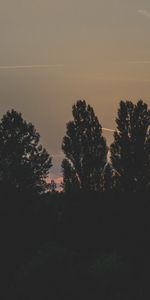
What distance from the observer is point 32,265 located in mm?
47719

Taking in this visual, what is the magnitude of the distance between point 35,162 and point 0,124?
8332 mm

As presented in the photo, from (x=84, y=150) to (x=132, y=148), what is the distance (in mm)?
5732

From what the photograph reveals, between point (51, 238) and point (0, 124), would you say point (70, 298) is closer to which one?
point (51, 238)

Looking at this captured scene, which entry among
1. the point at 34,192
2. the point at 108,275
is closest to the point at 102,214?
the point at 34,192

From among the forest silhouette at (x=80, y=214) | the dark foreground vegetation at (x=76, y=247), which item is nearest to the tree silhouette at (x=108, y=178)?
the forest silhouette at (x=80, y=214)

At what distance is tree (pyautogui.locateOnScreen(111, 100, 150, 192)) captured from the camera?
7831 centimetres

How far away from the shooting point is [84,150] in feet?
277

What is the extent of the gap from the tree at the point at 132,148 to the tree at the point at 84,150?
1.83 metres

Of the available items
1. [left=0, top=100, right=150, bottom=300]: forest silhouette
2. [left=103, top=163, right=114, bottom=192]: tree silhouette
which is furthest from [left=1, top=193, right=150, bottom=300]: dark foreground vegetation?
[left=103, top=163, right=114, bottom=192]: tree silhouette

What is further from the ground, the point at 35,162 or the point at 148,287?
the point at 35,162

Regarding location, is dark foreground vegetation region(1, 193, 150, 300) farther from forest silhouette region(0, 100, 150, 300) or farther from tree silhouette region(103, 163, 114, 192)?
tree silhouette region(103, 163, 114, 192)

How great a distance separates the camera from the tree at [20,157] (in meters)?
80.5

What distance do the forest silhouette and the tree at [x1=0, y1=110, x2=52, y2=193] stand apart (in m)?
0.12

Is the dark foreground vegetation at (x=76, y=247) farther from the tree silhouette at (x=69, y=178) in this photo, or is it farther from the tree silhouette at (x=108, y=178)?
the tree silhouette at (x=108, y=178)
